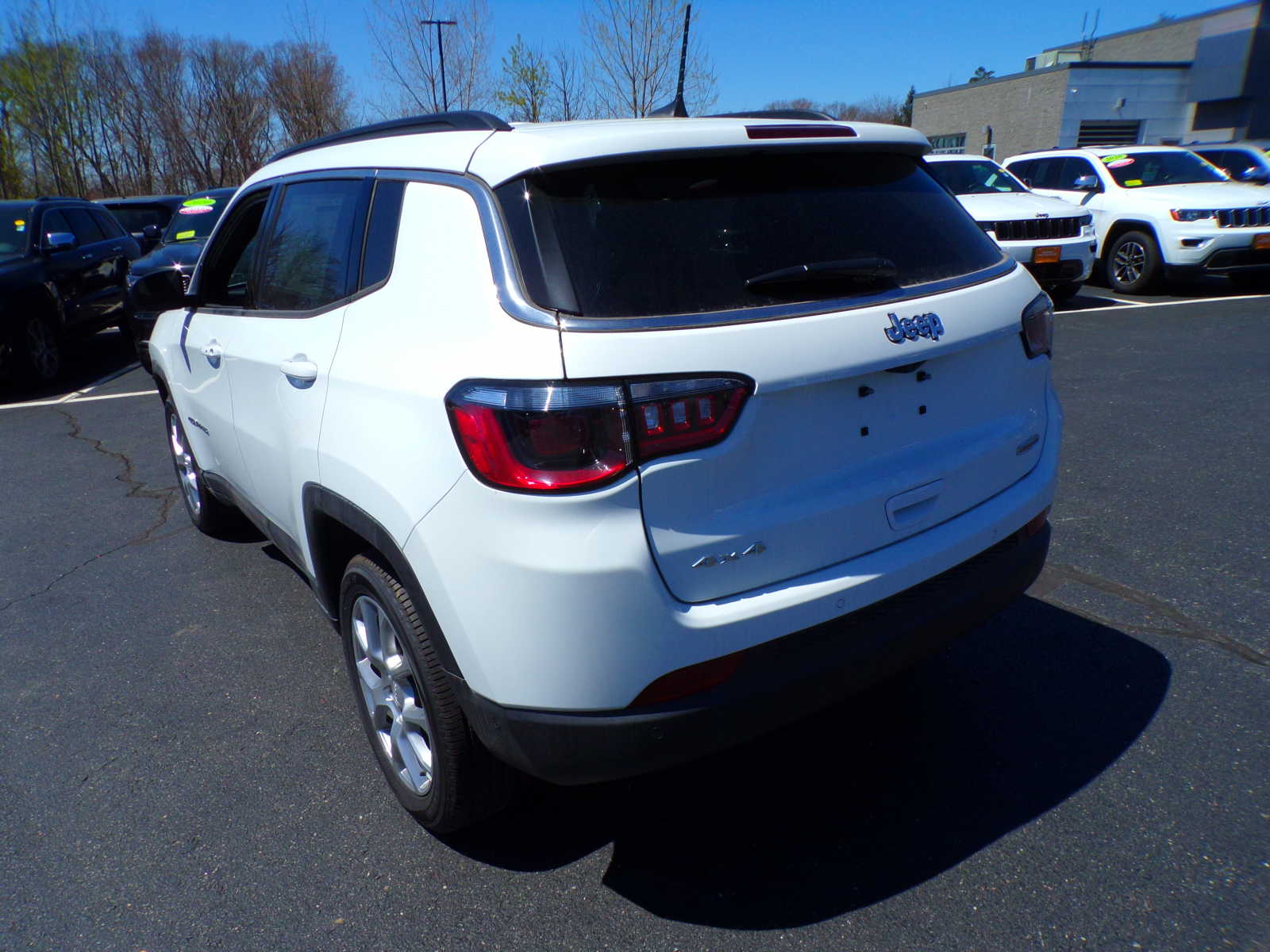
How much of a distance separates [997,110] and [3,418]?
3875 cm

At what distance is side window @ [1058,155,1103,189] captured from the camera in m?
12.5

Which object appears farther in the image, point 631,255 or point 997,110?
point 997,110

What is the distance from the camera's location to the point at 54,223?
398 inches

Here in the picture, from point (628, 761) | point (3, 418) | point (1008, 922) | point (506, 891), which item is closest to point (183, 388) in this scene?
point (506, 891)

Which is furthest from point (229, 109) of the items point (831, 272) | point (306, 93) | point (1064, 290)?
point (831, 272)

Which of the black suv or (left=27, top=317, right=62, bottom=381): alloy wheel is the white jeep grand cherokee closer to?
the black suv

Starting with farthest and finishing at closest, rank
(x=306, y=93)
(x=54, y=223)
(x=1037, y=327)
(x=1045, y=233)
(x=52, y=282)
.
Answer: (x=306, y=93)
(x=1045, y=233)
(x=54, y=223)
(x=52, y=282)
(x=1037, y=327)

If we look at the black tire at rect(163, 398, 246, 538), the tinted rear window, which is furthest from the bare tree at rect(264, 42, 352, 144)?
the black tire at rect(163, 398, 246, 538)

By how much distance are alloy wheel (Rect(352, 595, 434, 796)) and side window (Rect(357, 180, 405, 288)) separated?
89 cm

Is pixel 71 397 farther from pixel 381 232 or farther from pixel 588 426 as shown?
pixel 588 426

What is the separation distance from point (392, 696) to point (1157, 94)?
40.3 meters

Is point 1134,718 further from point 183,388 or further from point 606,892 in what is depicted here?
point 183,388

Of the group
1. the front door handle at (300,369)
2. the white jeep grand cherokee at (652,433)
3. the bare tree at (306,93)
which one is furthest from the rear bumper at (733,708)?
the bare tree at (306,93)

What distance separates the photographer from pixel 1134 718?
2.90 m
